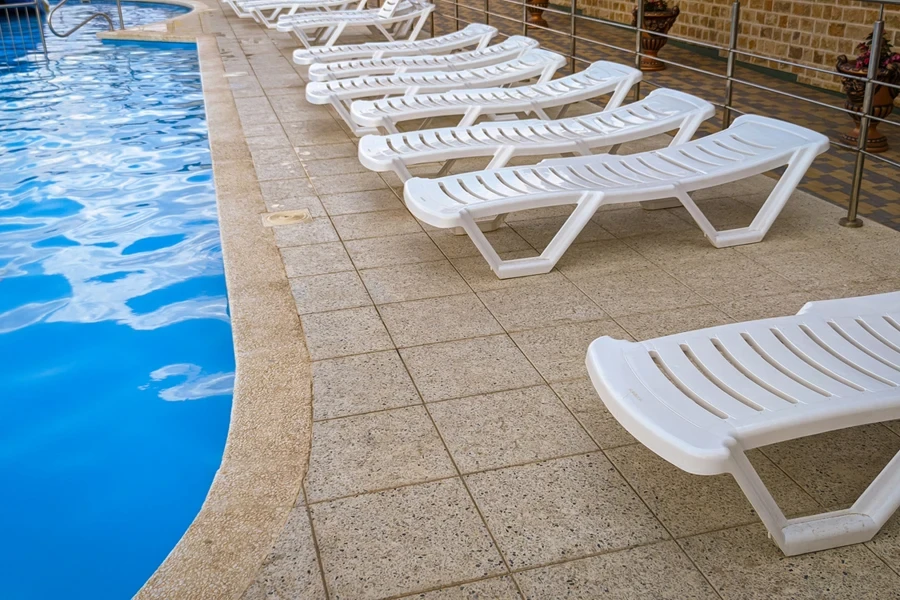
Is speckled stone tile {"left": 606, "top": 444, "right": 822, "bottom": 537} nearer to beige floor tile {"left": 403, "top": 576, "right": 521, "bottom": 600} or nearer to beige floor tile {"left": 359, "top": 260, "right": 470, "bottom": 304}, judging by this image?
beige floor tile {"left": 403, "top": 576, "right": 521, "bottom": 600}

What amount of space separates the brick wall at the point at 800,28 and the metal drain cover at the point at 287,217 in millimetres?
5060

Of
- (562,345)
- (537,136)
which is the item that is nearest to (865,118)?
(537,136)

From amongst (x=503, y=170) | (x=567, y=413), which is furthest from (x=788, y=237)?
(x=567, y=413)

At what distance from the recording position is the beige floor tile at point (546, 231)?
3.82 meters

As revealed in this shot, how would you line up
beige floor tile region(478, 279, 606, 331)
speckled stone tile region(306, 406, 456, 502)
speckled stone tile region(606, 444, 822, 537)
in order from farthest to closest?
beige floor tile region(478, 279, 606, 331) → speckled stone tile region(306, 406, 456, 502) → speckled stone tile region(606, 444, 822, 537)

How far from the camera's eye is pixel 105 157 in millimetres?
6438

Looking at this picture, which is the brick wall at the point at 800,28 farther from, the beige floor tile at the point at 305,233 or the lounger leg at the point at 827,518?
the lounger leg at the point at 827,518

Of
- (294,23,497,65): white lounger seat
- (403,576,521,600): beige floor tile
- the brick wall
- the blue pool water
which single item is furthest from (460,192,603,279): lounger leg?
the brick wall

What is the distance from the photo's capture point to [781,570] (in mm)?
1811

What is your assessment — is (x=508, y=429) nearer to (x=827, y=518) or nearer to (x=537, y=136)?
(x=827, y=518)

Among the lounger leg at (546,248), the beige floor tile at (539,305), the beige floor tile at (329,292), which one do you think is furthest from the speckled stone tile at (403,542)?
the lounger leg at (546,248)

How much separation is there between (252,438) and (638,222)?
7.65 ft

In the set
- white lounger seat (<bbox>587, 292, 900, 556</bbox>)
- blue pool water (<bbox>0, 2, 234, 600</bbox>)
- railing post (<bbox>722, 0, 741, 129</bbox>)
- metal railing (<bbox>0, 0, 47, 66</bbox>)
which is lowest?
blue pool water (<bbox>0, 2, 234, 600</bbox>)

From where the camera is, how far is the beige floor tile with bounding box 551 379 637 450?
2.32 m
